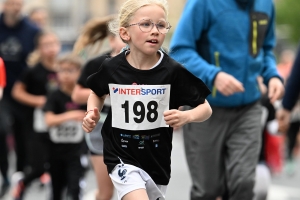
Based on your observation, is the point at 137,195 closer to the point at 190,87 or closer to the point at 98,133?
the point at 190,87

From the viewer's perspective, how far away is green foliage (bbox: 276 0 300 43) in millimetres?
53312

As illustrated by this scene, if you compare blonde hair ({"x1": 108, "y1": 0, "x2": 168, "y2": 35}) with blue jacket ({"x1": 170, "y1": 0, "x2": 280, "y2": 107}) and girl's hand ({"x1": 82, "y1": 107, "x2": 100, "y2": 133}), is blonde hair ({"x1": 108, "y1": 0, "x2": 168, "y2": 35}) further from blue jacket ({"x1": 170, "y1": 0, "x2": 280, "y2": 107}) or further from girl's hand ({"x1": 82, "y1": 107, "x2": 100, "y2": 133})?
blue jacket ({"x1": 170, "y1": 0, "x2": 280, "y2": 107})

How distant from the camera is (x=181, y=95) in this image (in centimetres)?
541

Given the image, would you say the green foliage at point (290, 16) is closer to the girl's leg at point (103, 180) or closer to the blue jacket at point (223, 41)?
the girl's leg at point (103, 180)

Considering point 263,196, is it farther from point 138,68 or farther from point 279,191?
point 279,191

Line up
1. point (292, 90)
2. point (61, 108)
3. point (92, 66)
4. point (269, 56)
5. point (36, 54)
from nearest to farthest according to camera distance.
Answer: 1. point (292, 90)
2. point (269, 56)
3. point (92, 66)
4. point (61, 108)
5. point (36, 54)

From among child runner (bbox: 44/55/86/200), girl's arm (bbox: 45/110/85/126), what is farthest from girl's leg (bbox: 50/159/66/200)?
girl's arm (bbox: 45/110/85/126)

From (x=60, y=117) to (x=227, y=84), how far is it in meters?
3.19

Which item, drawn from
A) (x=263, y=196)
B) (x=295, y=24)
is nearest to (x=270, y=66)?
(x=263, y=196)

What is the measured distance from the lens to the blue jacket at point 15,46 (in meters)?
11.2

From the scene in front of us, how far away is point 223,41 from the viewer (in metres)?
6.41

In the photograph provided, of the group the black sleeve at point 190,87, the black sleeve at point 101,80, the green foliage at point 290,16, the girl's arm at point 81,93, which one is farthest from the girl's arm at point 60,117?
the green foliage at point 290,16

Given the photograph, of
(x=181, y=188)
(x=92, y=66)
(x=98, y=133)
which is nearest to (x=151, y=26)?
(x=92, y=66)

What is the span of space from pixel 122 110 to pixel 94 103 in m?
0.18
